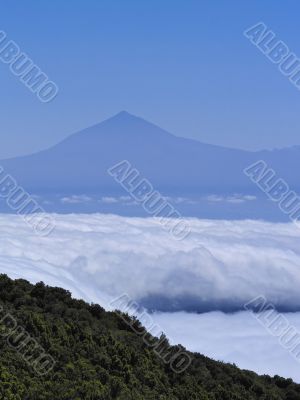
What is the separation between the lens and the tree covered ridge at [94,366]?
16.9m

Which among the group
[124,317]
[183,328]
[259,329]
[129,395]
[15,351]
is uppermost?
[259,329]

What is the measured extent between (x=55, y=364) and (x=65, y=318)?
347cm

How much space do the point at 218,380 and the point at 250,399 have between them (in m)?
1.23

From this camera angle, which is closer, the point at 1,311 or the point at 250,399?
the point at 1,311

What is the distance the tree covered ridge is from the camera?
1689 cm

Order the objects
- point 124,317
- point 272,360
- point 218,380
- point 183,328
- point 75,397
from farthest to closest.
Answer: point 183,328 < point 272,360 < point 124,317 < point 218,380 < point 75,397

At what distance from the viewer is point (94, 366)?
1888 centimetres

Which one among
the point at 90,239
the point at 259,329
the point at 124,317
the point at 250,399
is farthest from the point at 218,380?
the point at 90,239

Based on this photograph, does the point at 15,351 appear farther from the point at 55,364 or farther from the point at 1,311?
the point at 1,311

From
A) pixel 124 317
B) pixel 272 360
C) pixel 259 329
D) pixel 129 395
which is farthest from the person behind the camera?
pixel 259 329

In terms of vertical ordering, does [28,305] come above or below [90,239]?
below

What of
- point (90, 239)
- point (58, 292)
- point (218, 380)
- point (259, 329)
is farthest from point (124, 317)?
point (90, 239)

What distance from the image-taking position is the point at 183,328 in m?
188

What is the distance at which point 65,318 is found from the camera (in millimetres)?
21766
